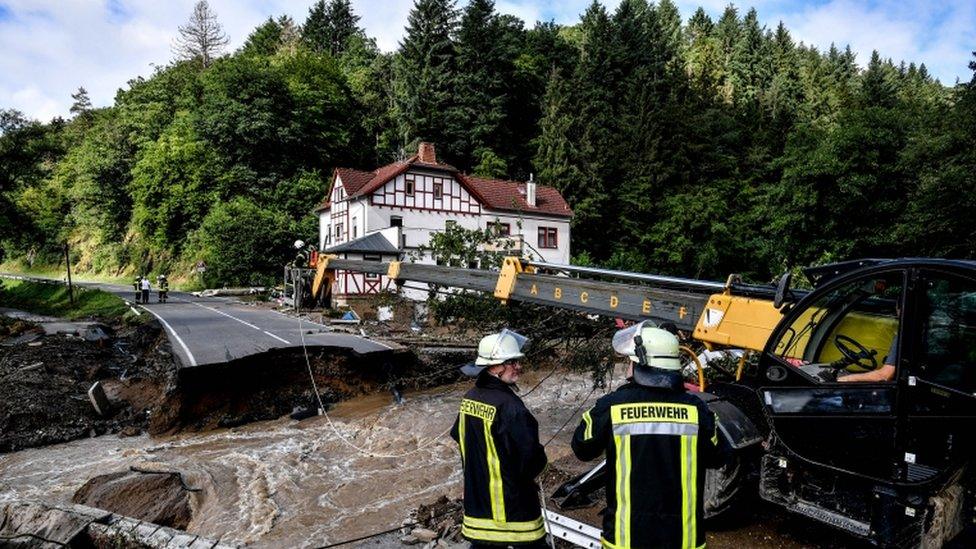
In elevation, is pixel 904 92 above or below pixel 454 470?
above

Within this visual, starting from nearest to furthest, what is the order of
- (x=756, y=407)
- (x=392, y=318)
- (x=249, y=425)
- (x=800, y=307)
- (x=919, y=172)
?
(x=800, y=307), (x=756, y=407), (x=249, y=425), (x=392, y=318), (x=919, y=172)

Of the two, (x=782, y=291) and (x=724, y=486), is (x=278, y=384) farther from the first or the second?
(x=782, y=291)

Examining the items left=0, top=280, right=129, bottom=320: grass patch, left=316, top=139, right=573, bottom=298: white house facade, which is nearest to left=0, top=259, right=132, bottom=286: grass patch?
left=0, top=280, right=129, bottom=320: grass patch

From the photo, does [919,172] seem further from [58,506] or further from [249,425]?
[58,506]

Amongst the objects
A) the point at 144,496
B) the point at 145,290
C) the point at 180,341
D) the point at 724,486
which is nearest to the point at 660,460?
the point at 724,486

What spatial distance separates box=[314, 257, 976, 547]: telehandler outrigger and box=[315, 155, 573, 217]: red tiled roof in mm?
28165

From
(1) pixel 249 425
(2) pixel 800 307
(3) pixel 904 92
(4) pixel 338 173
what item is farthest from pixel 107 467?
(3) pixel 904 92

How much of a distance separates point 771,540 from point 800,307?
82.1 inches

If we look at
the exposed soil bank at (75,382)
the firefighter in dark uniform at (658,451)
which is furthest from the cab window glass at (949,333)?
the exposed soil bank at (75,382)

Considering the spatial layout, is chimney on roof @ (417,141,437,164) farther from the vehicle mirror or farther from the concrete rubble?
the vehicle mirror

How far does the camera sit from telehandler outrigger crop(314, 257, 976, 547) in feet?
12.5

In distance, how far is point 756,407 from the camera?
209 inches

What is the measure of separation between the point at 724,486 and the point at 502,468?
2475 millimetres

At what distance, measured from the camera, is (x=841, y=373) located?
4539 millimetres
